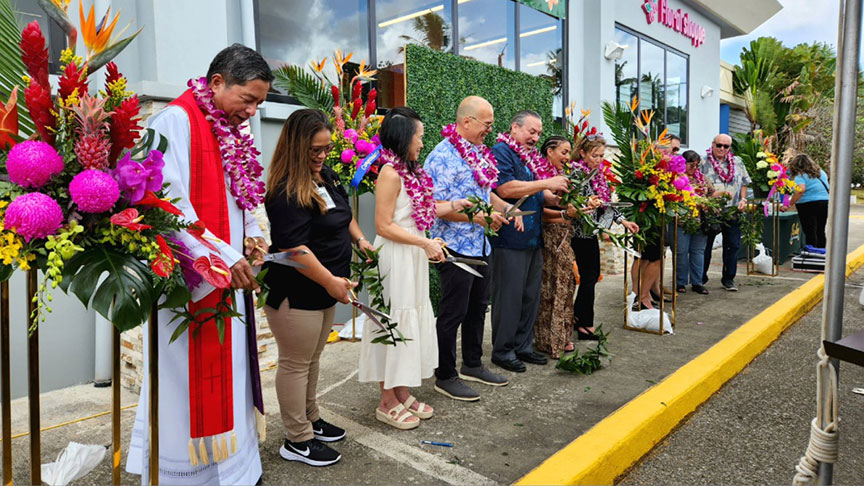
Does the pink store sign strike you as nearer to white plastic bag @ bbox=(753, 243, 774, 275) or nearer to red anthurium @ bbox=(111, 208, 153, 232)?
white plastic bag @ bbox=(753, 243, 774, 275)

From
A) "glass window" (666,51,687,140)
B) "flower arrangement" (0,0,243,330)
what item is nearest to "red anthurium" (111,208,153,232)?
"flower arrangement" (0,0,243,330)

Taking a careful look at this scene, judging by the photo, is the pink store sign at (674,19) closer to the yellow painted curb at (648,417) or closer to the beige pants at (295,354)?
the yellow painted curb at (648,417)

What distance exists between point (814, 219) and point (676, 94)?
466cm

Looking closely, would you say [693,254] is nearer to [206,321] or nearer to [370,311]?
[370,311]

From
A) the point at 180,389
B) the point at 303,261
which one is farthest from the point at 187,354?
the point at 303,261

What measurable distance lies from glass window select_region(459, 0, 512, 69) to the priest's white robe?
630 centimetres

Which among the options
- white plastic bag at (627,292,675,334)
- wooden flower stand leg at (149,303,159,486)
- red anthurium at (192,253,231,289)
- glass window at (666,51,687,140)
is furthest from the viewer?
glass window at (666,51,687,140)

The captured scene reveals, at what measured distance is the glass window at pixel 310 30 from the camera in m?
5.80

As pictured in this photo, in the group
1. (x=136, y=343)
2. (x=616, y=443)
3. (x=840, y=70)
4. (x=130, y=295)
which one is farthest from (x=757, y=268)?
(x=130, y=295)

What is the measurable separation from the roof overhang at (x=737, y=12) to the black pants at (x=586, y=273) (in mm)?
10168

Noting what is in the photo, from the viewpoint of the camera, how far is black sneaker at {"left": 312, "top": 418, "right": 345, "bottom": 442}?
348 cm

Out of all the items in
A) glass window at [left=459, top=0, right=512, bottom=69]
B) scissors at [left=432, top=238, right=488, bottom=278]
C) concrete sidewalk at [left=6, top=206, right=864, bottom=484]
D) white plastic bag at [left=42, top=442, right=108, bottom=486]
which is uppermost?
glass window at [left=459, top=0, right=512, bottom=69]

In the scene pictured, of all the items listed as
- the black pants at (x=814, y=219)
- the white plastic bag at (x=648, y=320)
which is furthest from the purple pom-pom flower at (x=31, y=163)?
the black pants at (x=814, y=219)

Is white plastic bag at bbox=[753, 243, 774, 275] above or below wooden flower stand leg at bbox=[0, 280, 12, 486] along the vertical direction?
below
